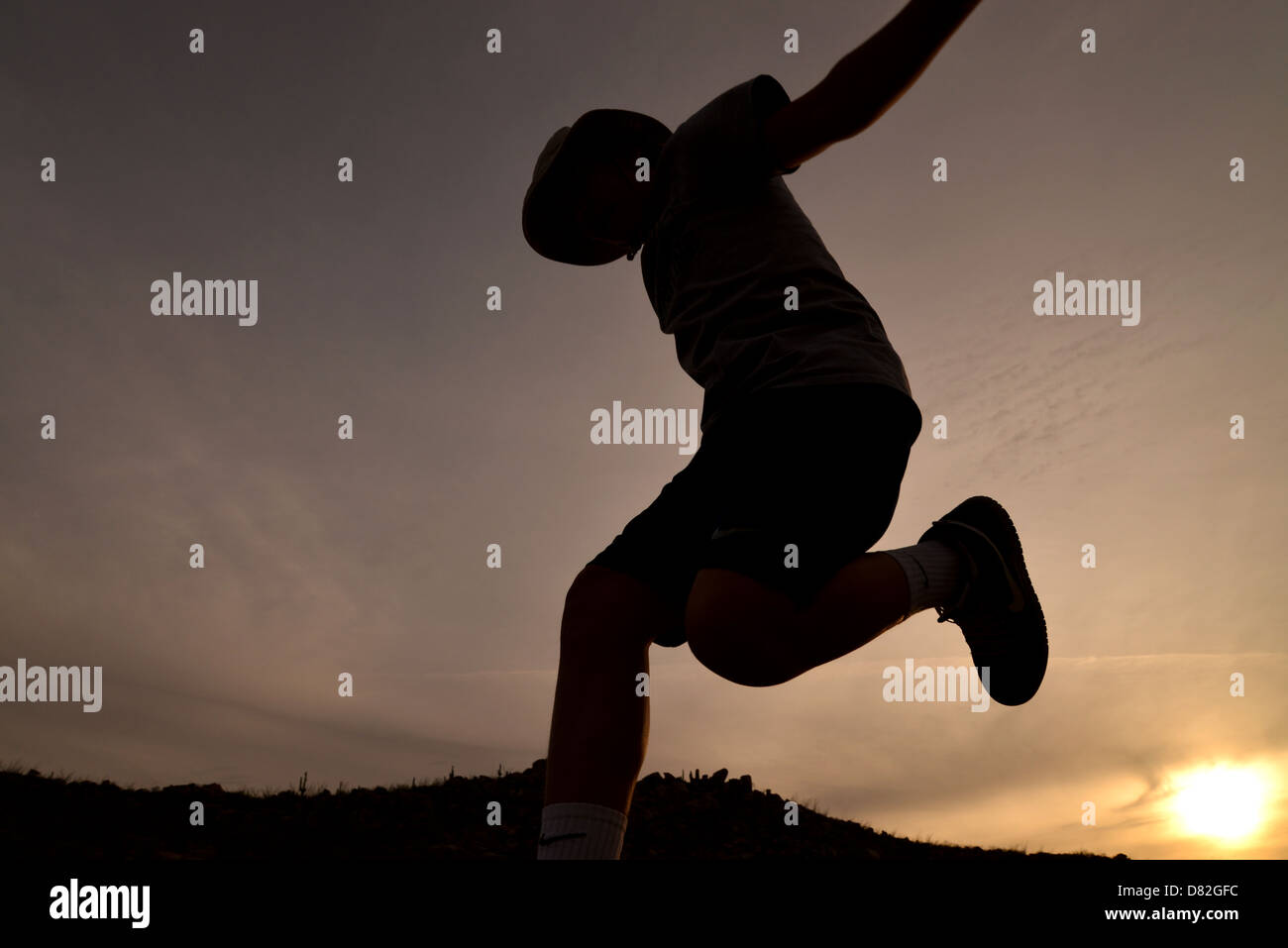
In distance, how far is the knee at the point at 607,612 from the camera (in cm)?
212

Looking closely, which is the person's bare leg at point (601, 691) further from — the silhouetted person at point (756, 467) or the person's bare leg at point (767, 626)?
the person's bare leg at point (767, 626)

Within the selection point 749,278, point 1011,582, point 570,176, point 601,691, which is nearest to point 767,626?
point 601,691

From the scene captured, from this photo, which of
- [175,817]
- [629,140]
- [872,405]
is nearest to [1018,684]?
[872,405]

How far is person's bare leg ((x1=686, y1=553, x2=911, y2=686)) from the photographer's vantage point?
1987 millimetres

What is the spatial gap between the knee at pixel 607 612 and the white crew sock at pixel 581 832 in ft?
1.33

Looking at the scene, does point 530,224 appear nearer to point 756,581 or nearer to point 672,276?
point 672,276

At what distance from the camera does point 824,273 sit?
7.74 ft

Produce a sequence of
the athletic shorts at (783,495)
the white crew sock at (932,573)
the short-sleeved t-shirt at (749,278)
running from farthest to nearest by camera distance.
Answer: the white crew sock at (932,573) → the short-sleeved t-shirt at (749,278) → the athletic shorts at (783,495)

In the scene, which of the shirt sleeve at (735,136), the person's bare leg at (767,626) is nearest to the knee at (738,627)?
the person's bare leg at (767,626)

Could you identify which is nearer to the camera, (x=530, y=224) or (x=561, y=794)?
(x=561, y=794)
